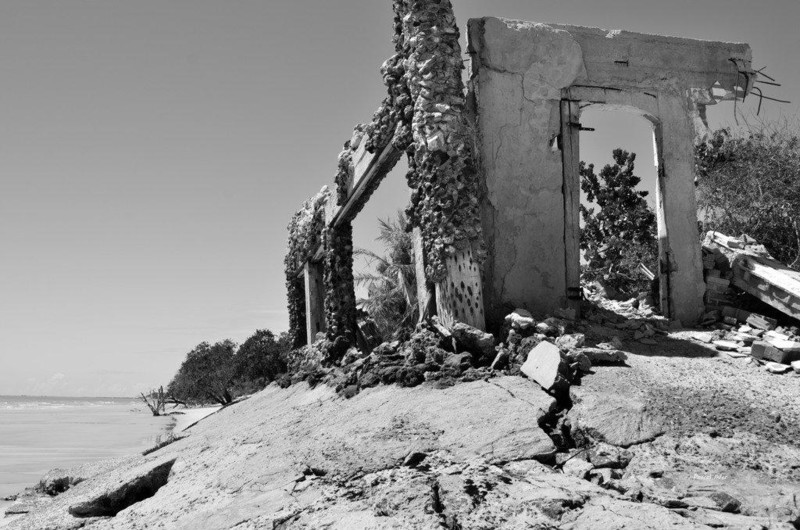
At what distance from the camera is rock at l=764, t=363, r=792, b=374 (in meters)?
6.98

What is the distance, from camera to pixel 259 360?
102 feet

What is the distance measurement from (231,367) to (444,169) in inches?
1030

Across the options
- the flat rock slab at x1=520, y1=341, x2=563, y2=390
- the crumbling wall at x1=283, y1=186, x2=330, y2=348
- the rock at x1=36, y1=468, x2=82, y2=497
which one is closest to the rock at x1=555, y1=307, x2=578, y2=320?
the flat rock slab at x1=520, y1=341, x2=563, y2=390

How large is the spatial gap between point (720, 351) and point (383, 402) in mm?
4034

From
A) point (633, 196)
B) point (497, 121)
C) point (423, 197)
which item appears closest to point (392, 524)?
point (423, 197)

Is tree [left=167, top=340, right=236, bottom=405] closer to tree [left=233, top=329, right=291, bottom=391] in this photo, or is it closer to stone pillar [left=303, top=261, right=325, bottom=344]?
tree [left=233, top=329, right=291, bottom=391]

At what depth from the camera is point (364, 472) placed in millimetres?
5414

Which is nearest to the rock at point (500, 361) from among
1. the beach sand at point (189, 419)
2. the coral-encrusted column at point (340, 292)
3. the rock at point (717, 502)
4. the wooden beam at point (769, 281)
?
the rock at point (717, 502)

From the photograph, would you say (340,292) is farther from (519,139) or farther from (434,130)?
(434,130)

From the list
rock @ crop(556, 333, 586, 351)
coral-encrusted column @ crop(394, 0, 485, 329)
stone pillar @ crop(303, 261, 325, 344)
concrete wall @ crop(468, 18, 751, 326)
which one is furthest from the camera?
stone pillar @ crop(303, 261, 325, 344)

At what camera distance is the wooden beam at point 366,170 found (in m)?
10.4

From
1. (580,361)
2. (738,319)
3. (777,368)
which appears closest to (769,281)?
(738,319)

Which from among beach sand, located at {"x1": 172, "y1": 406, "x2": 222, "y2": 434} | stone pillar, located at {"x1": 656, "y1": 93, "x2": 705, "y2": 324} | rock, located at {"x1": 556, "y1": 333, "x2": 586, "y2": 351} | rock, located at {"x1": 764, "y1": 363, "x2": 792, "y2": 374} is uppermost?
stone pillar, located at {"x1": 656, "y1": 93, "x2": 705, "y2": 324}

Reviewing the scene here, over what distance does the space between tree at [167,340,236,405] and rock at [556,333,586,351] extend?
26.7m
